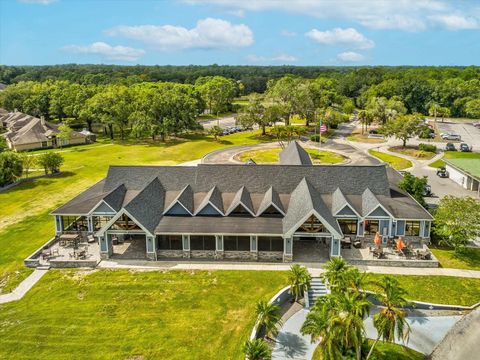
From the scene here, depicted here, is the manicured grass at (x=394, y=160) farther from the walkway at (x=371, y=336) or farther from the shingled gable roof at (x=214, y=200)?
the walkway at (x=371, y=336)

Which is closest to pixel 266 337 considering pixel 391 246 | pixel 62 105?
pixel 391 246

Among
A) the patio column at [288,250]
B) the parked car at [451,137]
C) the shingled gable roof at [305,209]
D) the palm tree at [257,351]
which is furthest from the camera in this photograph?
the parked car at [451,137]

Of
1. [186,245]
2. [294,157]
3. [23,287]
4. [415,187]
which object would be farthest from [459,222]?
[23,287]

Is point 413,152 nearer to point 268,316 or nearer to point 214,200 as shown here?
point 214,200

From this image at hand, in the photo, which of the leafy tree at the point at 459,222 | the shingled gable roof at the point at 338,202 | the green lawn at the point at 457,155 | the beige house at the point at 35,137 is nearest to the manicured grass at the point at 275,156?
the green lawn at the point at 457,155

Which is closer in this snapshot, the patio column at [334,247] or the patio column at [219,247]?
the patio column at [334,247]

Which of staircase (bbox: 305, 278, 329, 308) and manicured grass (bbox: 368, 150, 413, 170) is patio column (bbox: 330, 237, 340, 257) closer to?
staircase (bbox: 305, 278, 329, 308)
